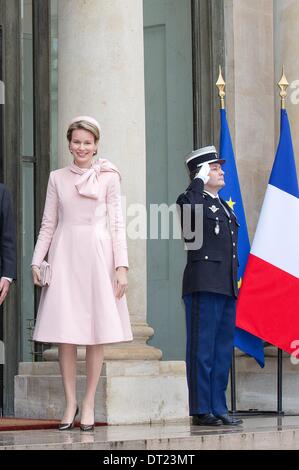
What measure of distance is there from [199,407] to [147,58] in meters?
5.29

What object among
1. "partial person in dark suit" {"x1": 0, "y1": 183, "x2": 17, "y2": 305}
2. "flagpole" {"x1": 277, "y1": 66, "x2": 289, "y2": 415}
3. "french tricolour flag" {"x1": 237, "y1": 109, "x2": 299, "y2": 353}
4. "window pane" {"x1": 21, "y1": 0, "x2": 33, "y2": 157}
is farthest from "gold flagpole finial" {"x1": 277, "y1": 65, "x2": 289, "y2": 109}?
"partial person in dark suit" {"x1": 0, "y1": 183, "x2": 17, "y2": 305}

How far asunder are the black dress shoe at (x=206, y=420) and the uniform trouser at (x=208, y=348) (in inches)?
1.7

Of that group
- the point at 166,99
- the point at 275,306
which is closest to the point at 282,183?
the point at 275,306

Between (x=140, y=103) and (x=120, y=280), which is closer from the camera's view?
(x=120, y=280)

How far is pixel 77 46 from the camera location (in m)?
10.8

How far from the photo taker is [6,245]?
366 inches

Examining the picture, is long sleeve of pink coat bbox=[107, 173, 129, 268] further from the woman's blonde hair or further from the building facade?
the building facade

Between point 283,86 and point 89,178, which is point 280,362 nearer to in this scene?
point 283,86

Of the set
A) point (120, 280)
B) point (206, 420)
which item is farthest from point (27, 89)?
point (206, 420)

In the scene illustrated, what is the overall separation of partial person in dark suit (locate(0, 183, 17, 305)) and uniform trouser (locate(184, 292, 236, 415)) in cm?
152

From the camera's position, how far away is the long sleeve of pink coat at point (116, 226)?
30.9 feet

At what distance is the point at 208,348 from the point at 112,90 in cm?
216

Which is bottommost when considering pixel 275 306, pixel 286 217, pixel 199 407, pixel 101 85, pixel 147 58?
pixel 199 407

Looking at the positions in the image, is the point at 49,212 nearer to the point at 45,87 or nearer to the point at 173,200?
the point at 45,87
